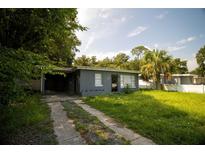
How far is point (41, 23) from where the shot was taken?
454 cm

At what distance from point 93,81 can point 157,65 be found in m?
7.39

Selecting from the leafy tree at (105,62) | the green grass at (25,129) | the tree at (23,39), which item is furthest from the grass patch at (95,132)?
the leafy tree at (105,62)

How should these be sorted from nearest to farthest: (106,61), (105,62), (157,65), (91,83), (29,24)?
(29,24), (91,83), (157,65), (105,62), (106,61)

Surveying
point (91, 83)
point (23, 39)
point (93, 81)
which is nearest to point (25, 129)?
point (23, 39)

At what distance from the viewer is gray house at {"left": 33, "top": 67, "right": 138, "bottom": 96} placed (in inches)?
492

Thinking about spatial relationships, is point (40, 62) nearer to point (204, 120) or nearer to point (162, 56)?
point (204, 120)

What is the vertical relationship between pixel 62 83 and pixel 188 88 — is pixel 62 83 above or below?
above

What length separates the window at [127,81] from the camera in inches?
595

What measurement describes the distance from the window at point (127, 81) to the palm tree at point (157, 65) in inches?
93.0

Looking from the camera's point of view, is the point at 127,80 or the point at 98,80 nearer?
the point at 98,80

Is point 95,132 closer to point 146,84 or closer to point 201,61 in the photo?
point 146,84

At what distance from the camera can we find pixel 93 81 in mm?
12977

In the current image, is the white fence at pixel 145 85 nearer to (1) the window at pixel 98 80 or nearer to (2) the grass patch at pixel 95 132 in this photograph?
(1) the window at pixel 98 80
